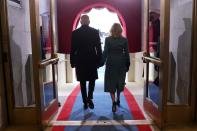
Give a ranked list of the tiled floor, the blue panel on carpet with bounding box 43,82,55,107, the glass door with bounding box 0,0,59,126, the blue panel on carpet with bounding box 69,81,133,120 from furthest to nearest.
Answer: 1. the blue panel on carpet with bounding box 69,81,133,120
2. the blue panel on carpet with bounding box 43,82,55,107
3. the tiled floor
4. the glass door with bounding box 0,0,59,126

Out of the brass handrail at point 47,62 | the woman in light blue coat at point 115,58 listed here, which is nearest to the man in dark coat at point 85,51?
the woman in light blue coat at point 115,58

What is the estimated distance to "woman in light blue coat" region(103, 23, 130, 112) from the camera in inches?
161

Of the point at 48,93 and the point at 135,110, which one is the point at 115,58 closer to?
the point at 135,110

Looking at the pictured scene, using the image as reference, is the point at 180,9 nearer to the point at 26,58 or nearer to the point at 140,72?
the point at 26,58

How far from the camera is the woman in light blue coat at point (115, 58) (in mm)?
4094

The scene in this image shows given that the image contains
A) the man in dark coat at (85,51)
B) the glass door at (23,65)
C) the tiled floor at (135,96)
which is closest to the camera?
the glass door at (23,65)

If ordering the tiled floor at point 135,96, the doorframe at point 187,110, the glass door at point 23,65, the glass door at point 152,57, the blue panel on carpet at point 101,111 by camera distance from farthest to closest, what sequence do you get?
the blue panel on carpet at point 101,111 → the glass door at point 152,57 → the doorframe at point 187,110 → the tiled floor at point 135,96 → the glass door at point 23,65

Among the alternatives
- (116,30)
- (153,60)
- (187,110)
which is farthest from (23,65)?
(187,110)

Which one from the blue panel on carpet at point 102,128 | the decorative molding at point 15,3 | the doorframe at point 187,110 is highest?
the decorative molding at point 15,3

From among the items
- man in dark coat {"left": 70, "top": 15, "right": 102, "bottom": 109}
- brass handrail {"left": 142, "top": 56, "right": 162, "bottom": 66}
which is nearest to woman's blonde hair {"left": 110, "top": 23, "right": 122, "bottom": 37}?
man in dark coat {"left": 70, "top": 15, "right": 102, "bottom": 109}

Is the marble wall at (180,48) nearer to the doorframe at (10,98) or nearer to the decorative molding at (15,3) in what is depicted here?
the doorframe at (10,98)

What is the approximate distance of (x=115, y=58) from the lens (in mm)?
4125

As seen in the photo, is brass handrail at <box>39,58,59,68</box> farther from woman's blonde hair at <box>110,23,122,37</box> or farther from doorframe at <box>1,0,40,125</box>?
woman's blonde hair at <box>110,23,122,37</box>

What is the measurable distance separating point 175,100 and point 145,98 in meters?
0.58
